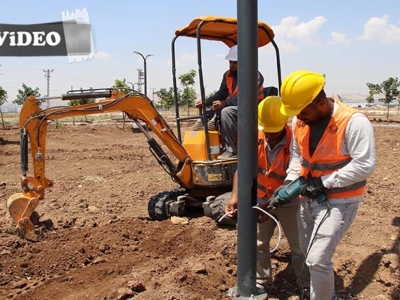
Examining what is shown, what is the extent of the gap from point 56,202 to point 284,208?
533 centimetres

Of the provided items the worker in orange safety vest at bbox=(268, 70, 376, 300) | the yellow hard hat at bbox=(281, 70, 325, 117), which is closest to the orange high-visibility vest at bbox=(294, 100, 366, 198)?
the worker in orange safety vest at bbox=(268, 70, 376, 300)

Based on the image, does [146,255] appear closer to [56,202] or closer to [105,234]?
[105,234]

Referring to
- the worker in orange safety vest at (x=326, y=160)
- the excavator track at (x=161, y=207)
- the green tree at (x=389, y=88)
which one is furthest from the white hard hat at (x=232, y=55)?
the green tree at (x=389, y=88)

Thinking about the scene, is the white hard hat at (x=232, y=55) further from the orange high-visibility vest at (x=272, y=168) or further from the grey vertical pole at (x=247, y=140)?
the grey vertical pole at (x=247, y=140)

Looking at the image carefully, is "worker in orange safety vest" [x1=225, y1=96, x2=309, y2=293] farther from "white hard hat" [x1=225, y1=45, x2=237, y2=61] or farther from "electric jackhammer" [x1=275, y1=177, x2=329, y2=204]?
"white hard hat" [x1=225, y1=45, x2=237, y2=61]

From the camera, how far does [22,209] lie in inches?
224

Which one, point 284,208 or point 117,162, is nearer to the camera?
point 284,208

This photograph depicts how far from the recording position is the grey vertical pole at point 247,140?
3.11 metres

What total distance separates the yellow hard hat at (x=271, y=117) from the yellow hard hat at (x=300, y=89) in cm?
44

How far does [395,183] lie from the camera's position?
8.30 m

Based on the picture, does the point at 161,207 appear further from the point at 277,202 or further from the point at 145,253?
the point at 277,202

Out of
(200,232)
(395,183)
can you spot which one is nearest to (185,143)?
(200,232)

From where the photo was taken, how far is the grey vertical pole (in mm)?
3111

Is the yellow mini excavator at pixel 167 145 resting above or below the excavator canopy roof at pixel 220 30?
below
